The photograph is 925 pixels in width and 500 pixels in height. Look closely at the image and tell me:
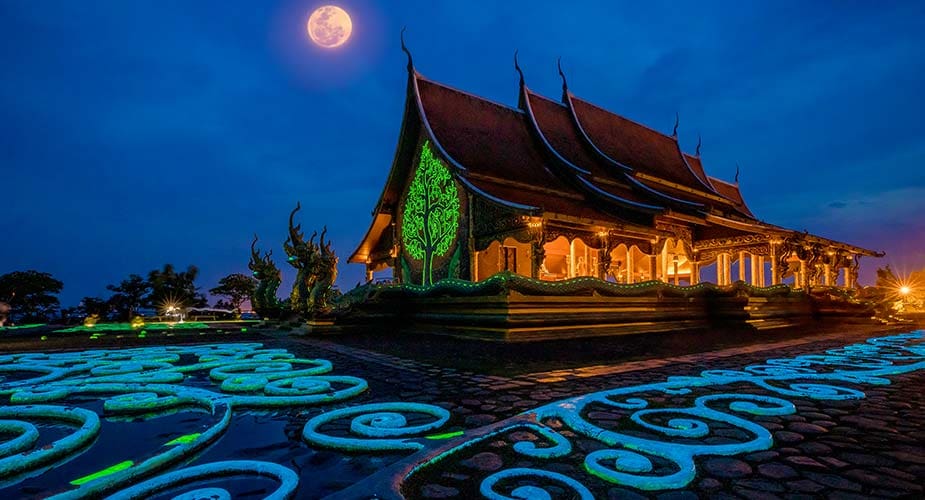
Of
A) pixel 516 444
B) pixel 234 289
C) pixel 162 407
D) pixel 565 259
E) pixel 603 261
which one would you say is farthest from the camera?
pixel 234 289

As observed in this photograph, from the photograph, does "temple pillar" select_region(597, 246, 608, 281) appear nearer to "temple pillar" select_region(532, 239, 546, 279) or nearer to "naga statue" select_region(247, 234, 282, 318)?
"temple pillar" select_region(532, 239, 546, 279)

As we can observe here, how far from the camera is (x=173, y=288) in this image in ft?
75.1

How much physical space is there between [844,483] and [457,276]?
410 inches

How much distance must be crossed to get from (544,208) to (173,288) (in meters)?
20.6

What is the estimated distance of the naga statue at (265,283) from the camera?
13.9 meters

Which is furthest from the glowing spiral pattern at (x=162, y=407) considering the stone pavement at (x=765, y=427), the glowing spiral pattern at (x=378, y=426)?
the stone pavement at (x=765, y=427)

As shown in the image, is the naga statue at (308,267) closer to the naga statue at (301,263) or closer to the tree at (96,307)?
the naga statue at (301,263)

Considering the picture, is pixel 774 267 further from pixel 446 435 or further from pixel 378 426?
pixel 378 426

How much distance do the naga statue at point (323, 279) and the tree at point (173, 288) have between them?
15883 millimetres

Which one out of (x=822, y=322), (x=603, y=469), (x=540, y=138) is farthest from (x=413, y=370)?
(x=822, y=322)

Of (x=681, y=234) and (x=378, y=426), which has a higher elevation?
(x=681, y=234)

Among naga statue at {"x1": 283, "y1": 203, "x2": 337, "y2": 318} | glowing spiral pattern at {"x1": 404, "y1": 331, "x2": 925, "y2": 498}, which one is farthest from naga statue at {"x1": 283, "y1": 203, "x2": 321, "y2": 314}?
glowing spiral pattern at {"x1": 404, "y1": 331, "x2": 925, "y2": 498}

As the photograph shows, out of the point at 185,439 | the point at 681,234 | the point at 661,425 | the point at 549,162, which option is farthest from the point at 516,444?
the point at 681,234

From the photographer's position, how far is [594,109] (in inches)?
691
